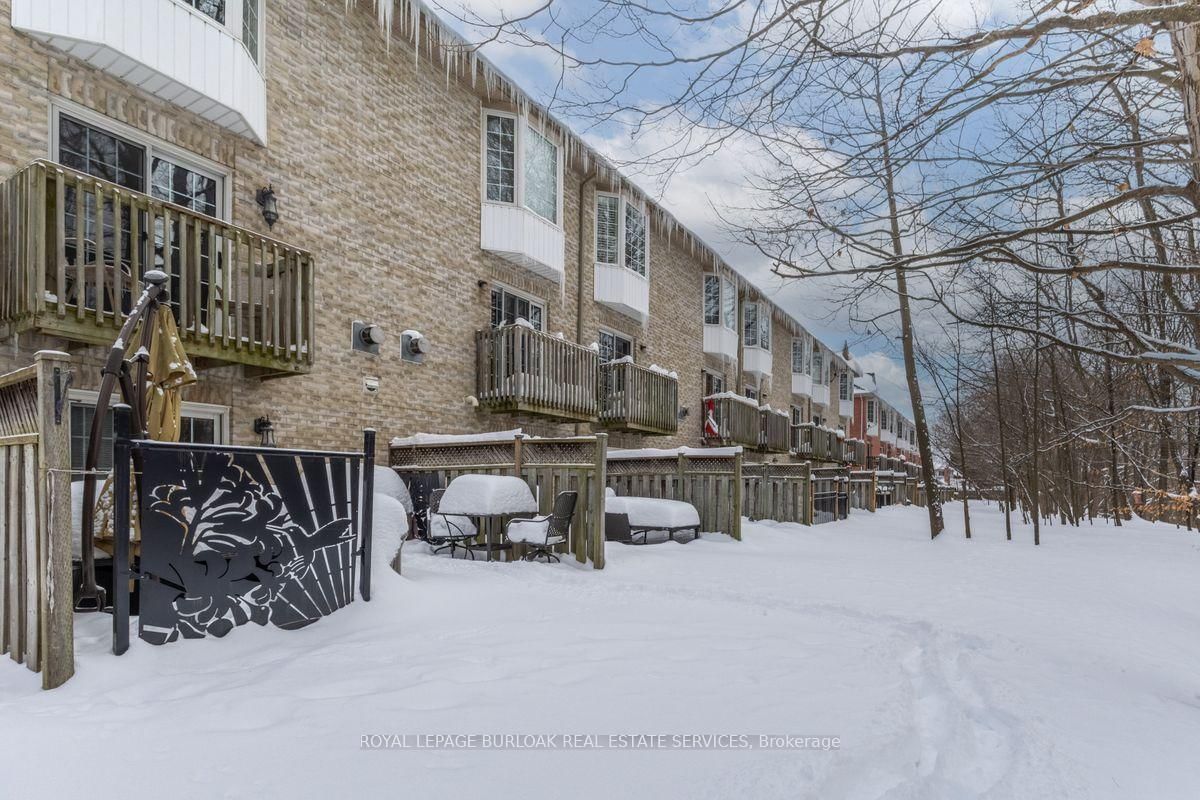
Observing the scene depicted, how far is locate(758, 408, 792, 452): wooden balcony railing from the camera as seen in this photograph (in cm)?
2300

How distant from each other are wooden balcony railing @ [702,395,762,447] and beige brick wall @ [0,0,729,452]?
8297 millimetres

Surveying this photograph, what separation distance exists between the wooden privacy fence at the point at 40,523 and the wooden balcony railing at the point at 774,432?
2066 cm

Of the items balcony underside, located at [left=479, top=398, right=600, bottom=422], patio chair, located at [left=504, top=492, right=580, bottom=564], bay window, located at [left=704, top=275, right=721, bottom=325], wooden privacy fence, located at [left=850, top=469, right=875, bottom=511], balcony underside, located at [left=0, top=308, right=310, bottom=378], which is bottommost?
wooden privacy fence, located at [left=850, top=469, right=875, bottom=511]

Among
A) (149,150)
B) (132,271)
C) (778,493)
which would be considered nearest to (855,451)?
(778,493)

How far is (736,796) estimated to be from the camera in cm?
249

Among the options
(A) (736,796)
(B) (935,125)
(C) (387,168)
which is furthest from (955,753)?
(C) (387,168)

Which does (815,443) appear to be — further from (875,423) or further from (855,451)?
(875,423)

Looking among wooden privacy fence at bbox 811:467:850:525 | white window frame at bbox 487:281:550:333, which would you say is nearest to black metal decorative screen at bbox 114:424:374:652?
white window frame at bbox 487:281:550:333

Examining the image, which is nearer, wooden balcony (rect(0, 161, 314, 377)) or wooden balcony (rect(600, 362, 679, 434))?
wooden balcony (rect(0, 161, 314, 377))

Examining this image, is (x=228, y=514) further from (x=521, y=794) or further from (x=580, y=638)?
(x=521, y=794)

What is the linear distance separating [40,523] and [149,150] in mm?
6220

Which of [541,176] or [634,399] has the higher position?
[541,176]

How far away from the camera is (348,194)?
406 inches

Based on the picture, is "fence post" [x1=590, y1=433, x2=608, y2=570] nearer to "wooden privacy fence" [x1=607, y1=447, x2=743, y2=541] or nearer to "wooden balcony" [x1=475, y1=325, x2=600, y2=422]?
"wooden privacy fence" [x1=607, y1=447, x2=743, y2=541]
